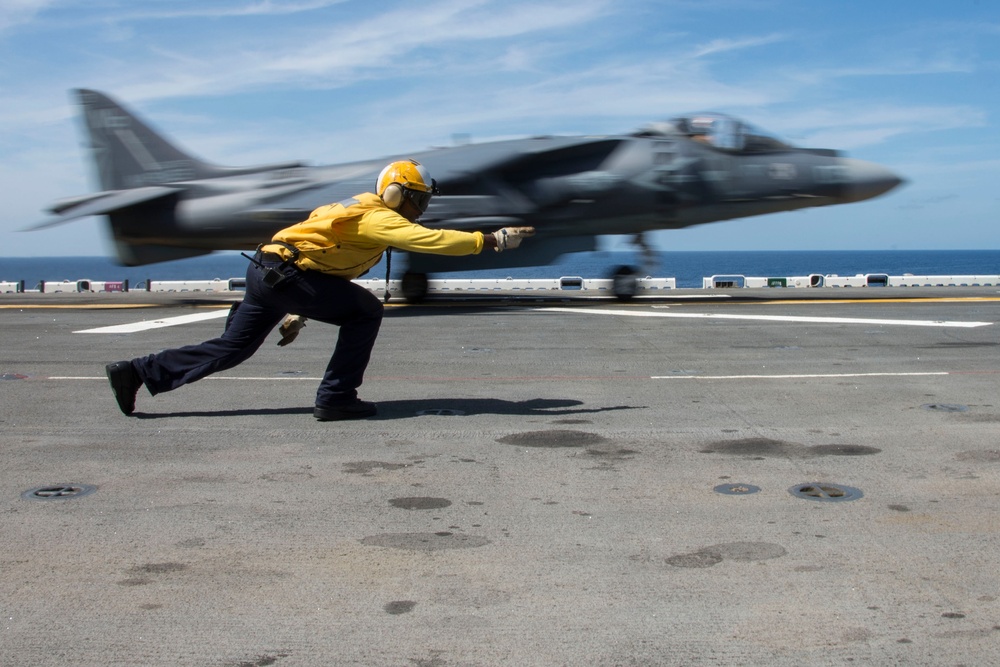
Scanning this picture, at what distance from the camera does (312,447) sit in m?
5.75

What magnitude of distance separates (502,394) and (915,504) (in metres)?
3.82

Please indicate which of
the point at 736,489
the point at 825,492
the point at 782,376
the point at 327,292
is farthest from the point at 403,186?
the point at 782,376

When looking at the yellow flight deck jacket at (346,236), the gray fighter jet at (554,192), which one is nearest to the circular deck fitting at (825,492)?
the yellow flight deck jacket at (346,236)

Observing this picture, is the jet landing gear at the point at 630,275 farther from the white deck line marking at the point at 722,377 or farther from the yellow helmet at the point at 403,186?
the yellow helmet at the point at 403,186

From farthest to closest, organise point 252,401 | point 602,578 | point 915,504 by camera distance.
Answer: point 252,401 → point 915,504 → point 602,578

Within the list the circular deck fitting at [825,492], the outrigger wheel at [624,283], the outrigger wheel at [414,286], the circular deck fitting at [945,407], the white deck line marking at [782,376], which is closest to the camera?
the circular deck fitting at [825,492]

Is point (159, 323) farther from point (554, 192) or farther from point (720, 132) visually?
point (720, 132)

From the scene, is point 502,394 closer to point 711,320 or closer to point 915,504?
point 915,504

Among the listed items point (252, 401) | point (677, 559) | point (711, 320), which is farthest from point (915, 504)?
point (711, 320)

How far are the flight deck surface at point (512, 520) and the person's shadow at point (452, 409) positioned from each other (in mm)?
44

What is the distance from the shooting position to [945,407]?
22.4 ft

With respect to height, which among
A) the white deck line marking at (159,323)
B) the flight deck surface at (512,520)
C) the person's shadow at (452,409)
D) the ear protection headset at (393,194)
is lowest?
the flight deck surface at (512,520)

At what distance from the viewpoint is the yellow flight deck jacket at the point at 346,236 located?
633 centimetres

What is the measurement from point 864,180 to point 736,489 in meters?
16.2
